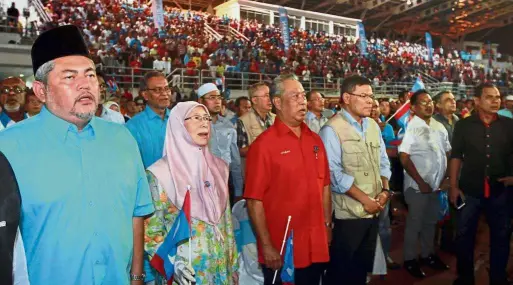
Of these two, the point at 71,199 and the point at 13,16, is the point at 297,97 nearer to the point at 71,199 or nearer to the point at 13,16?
the point at 71,199

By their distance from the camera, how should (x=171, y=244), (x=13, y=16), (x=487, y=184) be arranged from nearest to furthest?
(x=171, y=244), (x=487, y=184), (x=13, y=16)

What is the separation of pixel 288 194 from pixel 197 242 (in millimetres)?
739

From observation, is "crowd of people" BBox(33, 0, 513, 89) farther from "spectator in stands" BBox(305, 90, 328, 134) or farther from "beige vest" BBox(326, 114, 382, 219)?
"beige vest" BBox(326, 114, 382, 219)

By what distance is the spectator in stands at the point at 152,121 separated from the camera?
11.5 feet

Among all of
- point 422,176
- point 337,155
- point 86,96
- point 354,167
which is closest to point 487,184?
point 422,176

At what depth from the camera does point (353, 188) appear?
3199 millimetres

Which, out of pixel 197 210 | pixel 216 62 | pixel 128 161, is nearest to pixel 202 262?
pixel 197 210

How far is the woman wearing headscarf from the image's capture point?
2273 millimetres

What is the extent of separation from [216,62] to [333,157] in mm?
12606

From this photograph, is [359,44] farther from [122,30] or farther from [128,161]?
[128,161]

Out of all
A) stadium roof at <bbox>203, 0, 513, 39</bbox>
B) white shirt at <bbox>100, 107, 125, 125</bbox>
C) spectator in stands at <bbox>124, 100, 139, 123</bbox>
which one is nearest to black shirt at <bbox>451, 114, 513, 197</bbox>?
white shirt at <bbox>100, 107, 125, 125</bbox>

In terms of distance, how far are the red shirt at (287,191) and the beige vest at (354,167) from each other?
43cm

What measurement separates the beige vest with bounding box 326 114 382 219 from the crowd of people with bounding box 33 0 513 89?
30.0 feet

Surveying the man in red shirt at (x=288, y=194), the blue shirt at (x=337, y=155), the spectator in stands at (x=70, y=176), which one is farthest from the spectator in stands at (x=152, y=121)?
the spectator in stands at (x=70, y=176)
